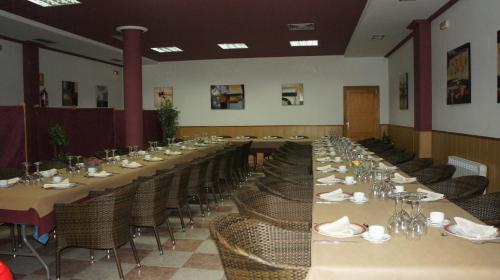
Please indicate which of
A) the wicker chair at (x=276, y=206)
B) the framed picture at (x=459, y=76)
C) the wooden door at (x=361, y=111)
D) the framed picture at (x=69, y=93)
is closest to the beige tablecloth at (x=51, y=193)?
the wicker chair at (x=276, y=206)

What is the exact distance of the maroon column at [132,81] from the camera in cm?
905

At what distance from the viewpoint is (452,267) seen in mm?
1711

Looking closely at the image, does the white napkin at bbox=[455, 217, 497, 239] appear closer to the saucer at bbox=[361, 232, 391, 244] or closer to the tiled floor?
the saucer at bbox=[361, 232, 391, 244]

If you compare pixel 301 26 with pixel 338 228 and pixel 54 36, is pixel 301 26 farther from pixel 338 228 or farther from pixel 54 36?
pixel 338 228

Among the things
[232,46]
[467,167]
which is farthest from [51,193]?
[232,46]

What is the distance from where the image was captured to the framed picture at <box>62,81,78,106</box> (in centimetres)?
1164

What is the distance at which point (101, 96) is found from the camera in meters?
13.4

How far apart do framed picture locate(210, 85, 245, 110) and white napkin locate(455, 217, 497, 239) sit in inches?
468

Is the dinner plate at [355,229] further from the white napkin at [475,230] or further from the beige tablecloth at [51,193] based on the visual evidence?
the beige tablecloth at [51,193]

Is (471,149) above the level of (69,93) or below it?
below

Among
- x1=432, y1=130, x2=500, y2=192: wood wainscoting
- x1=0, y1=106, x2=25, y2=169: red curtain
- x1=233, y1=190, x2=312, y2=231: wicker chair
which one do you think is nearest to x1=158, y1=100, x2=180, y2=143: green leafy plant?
x1=0, y1=106, x2=25, y2=169: red curtain

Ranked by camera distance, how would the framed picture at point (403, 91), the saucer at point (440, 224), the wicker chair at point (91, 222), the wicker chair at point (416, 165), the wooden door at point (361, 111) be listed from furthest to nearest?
the wooden door at point (361, 111)
the framed picture at point (403, 91)
the wicker chair at point (416, 165)
the wicker chair at point (91, 222)
the saucer at point (440, 224)

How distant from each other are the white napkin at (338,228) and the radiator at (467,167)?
4306 millimetres

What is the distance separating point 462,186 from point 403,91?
7.35 metres
